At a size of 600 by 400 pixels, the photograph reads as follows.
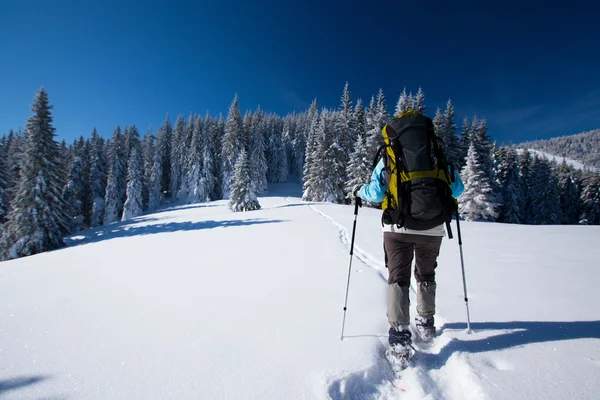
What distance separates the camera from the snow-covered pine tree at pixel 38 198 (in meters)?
18.0

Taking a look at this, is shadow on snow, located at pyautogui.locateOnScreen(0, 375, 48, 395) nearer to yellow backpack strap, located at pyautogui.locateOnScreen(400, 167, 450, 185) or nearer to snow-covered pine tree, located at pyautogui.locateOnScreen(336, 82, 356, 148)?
A: yellow backpack strap, located at pyautogui.locateOnScreen(400, 167, 450, 185)

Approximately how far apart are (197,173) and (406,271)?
160ft

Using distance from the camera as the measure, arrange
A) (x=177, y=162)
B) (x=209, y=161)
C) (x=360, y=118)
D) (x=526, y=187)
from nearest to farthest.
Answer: (x=360, y=118) < (x=526, y=187) < (x=209, y=161) < (x=177, y=162)

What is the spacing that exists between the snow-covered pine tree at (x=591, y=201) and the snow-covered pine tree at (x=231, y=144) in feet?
181

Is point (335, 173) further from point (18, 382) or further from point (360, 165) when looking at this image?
point (18, 382)

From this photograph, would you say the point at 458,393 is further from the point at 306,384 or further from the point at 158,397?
the point at 158,397

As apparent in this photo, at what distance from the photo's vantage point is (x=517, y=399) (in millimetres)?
1827

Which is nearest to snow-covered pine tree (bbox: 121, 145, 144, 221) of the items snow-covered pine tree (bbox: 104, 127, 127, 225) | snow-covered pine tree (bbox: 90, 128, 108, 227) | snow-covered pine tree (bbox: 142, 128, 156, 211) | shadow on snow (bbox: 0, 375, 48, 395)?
snow-covered pine tree (bbox: 104, 127, 127, 225)

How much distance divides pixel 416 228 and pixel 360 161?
1052 inches

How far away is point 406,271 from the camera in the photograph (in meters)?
2.54

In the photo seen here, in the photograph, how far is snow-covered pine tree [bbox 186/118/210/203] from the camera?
4590cm

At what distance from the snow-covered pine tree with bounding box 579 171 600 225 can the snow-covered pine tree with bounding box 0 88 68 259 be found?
207ft

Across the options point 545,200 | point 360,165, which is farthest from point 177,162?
point 545,200

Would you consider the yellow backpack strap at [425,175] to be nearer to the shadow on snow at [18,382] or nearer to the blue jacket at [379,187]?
the blue jacket at [379,187]
